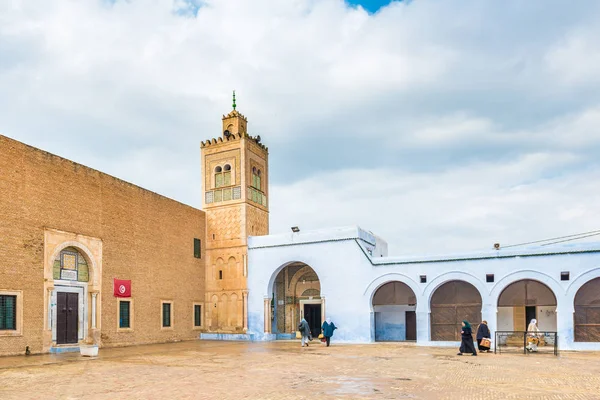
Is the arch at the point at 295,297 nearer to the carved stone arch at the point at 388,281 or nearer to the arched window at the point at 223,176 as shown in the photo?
the carved stone arch at the point at 388,281

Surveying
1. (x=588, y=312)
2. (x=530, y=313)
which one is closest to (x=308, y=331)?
(x=530, y=313)

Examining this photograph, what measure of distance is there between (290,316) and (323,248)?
15.9 ft

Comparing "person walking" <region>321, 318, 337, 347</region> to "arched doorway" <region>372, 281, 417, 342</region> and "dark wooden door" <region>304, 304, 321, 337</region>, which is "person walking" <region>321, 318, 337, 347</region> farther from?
"dark wooden door" <region>304, 304, 321, 337</region>

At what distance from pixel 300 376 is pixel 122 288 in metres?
11.0

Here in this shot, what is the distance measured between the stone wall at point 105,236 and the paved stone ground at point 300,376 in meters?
Result: 2.51

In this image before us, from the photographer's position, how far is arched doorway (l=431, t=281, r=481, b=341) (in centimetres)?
2134

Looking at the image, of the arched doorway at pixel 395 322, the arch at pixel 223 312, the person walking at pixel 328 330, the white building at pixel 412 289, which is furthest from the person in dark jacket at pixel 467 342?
the arch at pixel 223 312

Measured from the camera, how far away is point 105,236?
804 inches

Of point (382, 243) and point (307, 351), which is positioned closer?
point (307, 351)

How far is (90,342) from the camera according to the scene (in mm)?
17812

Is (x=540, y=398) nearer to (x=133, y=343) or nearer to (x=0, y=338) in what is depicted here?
(x=0, y=338)

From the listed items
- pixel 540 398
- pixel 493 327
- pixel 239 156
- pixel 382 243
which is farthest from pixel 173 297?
pixel 540 398

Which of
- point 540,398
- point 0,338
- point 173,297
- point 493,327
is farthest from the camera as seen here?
point 173,297

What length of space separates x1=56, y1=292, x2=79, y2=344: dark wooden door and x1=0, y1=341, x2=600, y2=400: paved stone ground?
6.09 feet
